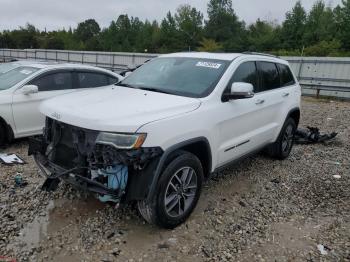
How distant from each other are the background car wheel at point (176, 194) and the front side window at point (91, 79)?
12.9 feet

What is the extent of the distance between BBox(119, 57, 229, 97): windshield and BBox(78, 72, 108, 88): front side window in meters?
2.29

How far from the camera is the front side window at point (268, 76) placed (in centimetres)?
505

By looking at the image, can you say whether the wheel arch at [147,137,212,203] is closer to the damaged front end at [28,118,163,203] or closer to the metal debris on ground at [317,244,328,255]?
the damaged front end at [28,118,163,203]

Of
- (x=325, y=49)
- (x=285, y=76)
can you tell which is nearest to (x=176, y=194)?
(x=285, y=76)

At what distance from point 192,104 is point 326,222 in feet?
6.85

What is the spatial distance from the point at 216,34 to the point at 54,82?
6064 cm

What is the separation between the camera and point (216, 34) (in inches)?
2512

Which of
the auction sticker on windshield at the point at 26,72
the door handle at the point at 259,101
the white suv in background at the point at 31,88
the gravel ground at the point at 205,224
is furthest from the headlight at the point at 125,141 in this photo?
the auction sticker on windshield at the point at 26,72

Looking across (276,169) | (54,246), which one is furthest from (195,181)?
(276,169)

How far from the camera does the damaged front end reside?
310 centimetres

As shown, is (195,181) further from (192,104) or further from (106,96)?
(106,96)

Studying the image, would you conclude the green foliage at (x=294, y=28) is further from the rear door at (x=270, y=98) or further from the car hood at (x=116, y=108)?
the car hood at (x=116, y=108)

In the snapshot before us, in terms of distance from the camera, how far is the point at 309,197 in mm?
4633

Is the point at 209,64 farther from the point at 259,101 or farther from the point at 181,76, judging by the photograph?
the point at 259,101
